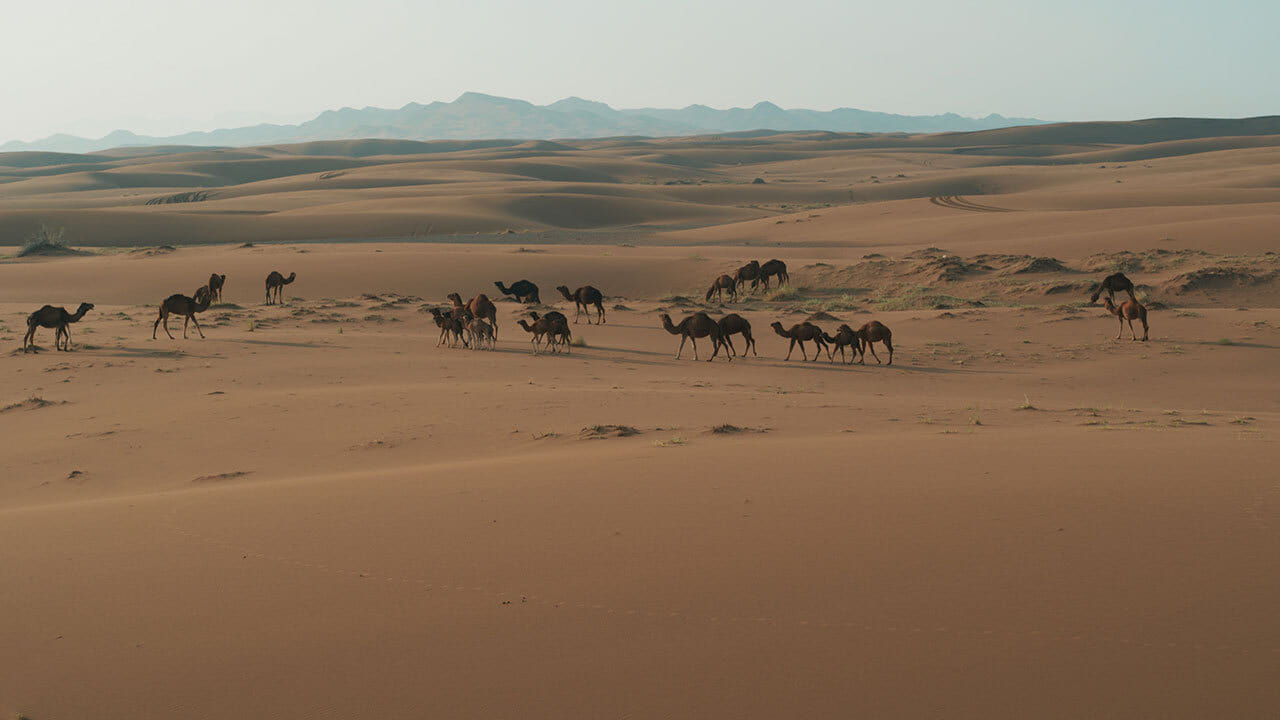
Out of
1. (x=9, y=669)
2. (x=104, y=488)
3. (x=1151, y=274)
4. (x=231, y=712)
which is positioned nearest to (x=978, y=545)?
(x=231, y=712)

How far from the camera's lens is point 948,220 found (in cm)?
4294

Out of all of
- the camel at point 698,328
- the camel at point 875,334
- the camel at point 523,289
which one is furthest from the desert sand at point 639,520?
the camel at point 523,289

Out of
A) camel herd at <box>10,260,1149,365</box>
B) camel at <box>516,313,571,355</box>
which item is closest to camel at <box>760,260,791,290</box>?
camel herd at <box>10,260,1149,365</box>

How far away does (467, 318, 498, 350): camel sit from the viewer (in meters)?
18.1

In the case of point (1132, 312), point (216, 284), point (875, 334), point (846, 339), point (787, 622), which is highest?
point (216, 284)

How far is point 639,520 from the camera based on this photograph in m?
6.22

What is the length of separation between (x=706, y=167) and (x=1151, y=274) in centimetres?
10184

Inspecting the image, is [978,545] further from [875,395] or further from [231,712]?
[875,395]

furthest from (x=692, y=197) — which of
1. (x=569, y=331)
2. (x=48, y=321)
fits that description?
(x=48, y=321)

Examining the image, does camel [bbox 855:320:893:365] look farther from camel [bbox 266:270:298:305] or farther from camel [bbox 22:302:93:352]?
camel [bbox 266:270:298:305]

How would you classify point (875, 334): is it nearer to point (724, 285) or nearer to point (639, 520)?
point (724, 285)

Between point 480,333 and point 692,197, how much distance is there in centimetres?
5975

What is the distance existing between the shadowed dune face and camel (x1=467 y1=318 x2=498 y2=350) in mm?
21750

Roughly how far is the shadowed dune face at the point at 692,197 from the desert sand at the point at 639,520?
21331 mm
